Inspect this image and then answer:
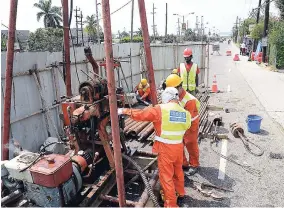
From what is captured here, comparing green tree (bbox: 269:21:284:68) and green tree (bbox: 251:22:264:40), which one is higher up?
green tree (bbox: 251:22:264:40)

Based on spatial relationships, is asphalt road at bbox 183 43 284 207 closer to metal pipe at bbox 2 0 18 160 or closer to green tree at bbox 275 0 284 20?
metal pipe at bbox 2 0 18 160

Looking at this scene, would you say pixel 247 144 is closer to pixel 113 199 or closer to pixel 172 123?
pixel 172 123

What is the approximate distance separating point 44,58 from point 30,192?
4245mm

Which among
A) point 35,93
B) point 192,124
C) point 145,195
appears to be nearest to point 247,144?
point 192,124

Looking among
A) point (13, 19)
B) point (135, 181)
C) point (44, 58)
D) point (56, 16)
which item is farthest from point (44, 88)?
point (56, 16)

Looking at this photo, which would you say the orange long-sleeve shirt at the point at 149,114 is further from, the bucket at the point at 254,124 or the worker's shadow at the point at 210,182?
the bucket at the point at 254,124

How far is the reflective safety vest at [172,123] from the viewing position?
4082mm

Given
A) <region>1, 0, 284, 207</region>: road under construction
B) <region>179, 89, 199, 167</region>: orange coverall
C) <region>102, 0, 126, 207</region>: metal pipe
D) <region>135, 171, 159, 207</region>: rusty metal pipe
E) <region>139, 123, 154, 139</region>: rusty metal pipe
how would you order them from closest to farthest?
<region>102, 0, 126, 207</region>: metal pipe
<region>1, 0, 284, 207</region>: road under construction
<region>135, 171, 159, 207</region>: rusty metal pipe
<region>179, 89, 199, 167</region>: orange coverall
<region>139, 123, 154, 139</region>: rusty metal pipe

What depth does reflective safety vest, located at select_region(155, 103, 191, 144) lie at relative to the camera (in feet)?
13.4

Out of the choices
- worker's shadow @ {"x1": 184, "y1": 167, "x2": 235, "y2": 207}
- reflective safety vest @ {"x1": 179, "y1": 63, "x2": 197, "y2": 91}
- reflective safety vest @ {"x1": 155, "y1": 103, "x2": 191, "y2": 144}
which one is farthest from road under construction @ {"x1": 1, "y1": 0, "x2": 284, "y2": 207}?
reflective safety vest @ {"x1": 179, "y1": 63, "x2": 197, "y2": 91}

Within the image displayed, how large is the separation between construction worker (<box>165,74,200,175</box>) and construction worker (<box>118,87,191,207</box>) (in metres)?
0.81

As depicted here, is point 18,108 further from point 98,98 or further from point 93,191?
point 93,191

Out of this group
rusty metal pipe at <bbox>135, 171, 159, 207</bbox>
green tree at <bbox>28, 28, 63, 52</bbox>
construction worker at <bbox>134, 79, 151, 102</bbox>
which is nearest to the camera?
rusty metal pipe at <bbox>135, 171, 159, 207</bbox>

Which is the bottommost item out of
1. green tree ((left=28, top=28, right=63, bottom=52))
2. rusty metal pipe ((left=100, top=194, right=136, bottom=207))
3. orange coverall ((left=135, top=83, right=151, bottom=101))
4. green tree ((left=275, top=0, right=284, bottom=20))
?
rusty metal pipe ((left=100, top=194, right=136, bottom=207))
